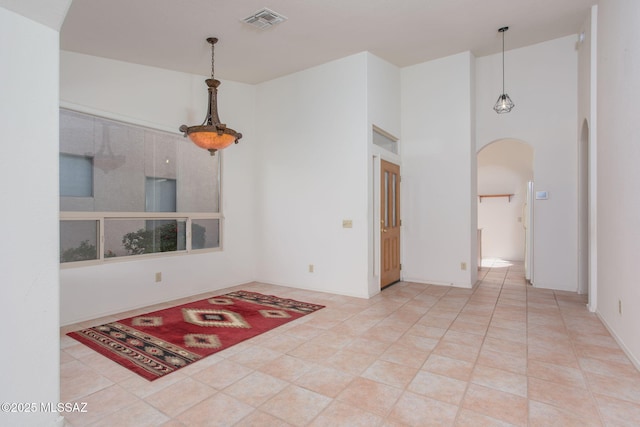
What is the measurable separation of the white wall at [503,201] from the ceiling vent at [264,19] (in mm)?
6115

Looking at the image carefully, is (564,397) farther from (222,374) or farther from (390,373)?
(222,374)

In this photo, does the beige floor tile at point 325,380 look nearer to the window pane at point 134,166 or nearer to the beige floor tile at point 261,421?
the beige floor tile at point 261,421

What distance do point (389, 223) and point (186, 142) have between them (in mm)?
3311

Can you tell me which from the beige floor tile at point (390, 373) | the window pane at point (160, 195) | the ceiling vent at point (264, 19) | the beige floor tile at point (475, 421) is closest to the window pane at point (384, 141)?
the ceiling vent at point (264, 19)

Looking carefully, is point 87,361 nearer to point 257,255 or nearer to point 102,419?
point 102,419

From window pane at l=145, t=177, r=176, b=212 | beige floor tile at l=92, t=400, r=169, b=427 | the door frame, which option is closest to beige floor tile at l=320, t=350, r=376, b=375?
beige floor tile at l=92, t=400, r=169, b=427

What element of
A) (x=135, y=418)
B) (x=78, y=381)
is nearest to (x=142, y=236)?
(x=78, y=381)

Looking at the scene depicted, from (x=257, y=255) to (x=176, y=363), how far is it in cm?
321

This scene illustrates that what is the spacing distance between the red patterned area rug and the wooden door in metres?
1.47

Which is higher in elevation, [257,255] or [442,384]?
[257,255]

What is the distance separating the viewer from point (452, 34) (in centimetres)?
447

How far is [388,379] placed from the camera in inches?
95.0

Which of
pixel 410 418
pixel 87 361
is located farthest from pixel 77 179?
pixel 410 418
